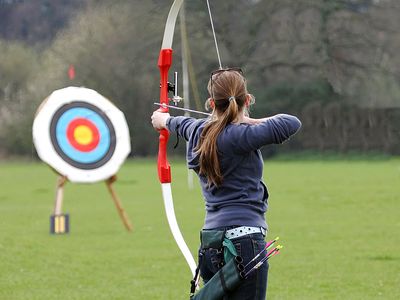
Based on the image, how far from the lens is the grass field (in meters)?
6.75

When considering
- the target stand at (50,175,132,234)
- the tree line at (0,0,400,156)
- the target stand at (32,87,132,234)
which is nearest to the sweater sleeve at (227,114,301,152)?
the target stand at (32,87,132,234)

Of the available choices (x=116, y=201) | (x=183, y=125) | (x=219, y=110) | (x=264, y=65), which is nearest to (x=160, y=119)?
(x=183, y=125)

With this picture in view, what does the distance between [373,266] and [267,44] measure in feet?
81.3

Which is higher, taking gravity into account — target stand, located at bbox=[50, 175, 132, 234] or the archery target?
the archery target

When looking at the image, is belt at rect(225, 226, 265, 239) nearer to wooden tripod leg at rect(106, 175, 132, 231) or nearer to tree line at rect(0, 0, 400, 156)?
wooden tripod leg at rect(106, 175, 132, 231)

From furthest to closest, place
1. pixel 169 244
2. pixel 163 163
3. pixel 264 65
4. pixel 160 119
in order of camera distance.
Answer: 1. pixel 264 65
2. pixel 169 244
3. pixel 163 163
4. pixel 160 119

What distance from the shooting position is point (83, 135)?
1105 centimetres

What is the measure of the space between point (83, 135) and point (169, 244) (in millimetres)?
2000

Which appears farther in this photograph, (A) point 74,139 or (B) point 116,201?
(A) point 74,139

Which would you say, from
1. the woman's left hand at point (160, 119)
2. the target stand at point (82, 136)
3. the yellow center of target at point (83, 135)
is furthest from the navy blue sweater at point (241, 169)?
the yellow center of target at point (83, 135)

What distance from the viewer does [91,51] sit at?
28.0 meters

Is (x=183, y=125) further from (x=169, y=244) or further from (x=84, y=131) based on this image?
(x=84, y=131)

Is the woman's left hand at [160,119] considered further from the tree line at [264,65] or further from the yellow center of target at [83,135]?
the tree line at [264,65]

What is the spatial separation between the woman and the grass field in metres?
3.06
